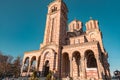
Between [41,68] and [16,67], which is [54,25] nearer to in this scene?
[41,68]

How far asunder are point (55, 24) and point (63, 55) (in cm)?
896

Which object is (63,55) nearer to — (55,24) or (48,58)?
(48,58)

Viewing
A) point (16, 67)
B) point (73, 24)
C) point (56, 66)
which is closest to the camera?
point (56, 66)

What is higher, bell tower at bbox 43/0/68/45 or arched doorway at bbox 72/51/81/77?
bell tower at bbox 43/0/68/45

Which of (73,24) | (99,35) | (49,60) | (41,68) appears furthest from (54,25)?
(73,24)

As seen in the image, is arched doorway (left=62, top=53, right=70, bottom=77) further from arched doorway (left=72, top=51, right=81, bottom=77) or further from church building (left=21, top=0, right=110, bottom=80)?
arched doorway (left=72, top=51, right=81, bottom=77)

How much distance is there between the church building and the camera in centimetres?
2239

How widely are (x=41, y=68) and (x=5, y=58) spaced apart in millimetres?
21631

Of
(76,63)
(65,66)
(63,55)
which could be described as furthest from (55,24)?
(76,63)

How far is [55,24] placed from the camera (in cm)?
3106

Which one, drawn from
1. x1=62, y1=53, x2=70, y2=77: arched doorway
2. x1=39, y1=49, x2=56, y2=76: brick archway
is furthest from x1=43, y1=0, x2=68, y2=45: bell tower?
x1=62, y1=53, x2=70, y2=77: arched doorway

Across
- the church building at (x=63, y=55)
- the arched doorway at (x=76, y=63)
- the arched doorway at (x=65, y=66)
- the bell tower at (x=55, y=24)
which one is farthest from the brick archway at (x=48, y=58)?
the arched doorway at (x=76, y=63)

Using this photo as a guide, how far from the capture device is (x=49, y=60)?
26.3 metres

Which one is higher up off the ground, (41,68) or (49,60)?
(49,60)
